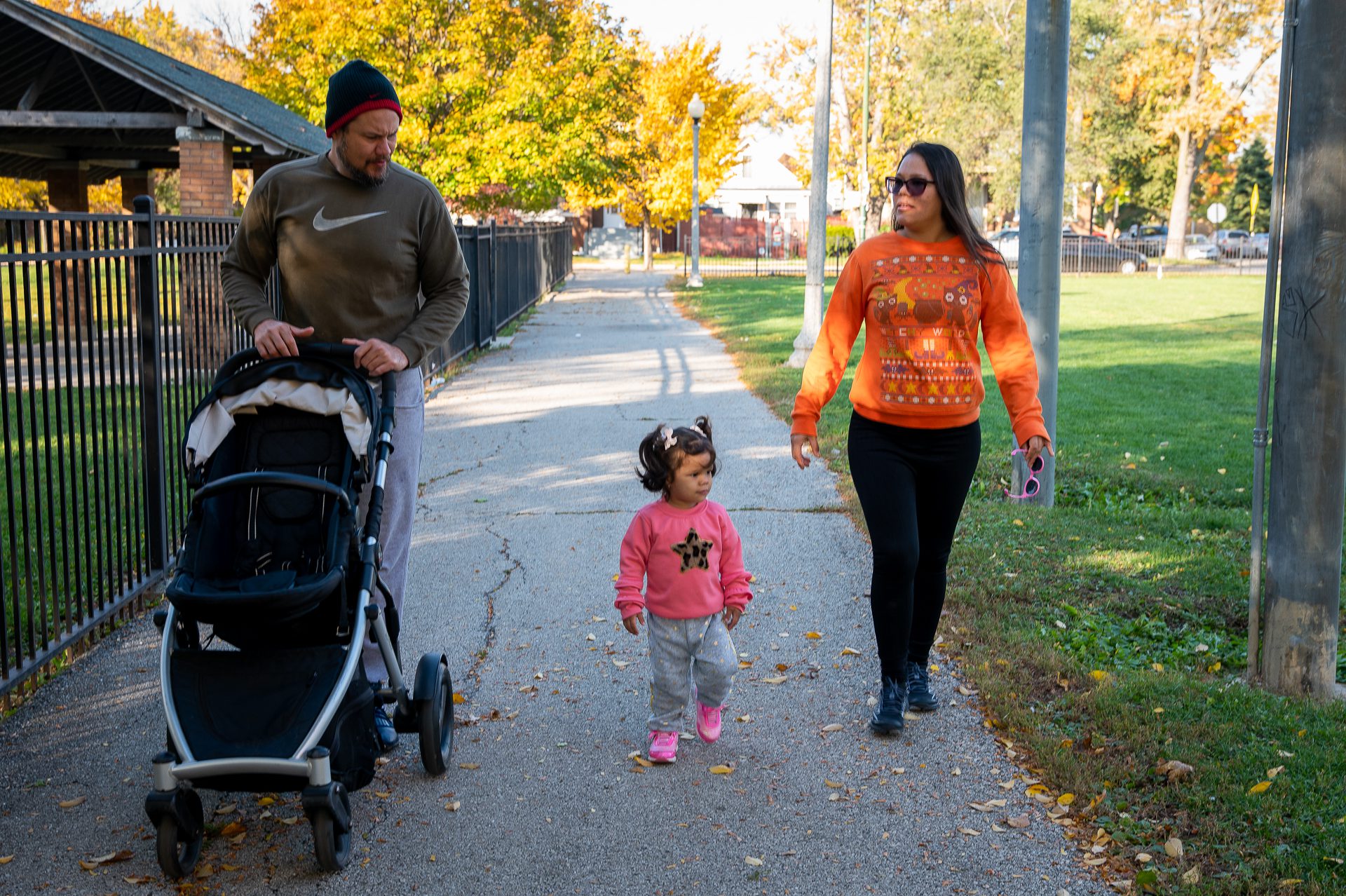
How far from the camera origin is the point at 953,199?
452cm

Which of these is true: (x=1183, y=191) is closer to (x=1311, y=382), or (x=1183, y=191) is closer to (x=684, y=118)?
(x=684, y=118)

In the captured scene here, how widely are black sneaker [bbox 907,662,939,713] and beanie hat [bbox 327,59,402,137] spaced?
2826mm

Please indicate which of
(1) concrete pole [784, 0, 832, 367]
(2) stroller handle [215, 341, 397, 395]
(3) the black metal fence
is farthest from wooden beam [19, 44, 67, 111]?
(2) stroller handle [215, 341, 397, 395]

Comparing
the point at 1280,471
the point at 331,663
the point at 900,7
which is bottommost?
the point at 331,663

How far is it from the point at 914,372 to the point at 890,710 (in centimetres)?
126

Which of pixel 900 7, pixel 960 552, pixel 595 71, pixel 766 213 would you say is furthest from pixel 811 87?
pixel 960 552

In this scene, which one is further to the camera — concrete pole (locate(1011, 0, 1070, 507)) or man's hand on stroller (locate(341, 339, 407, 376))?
concrete pole (locate(1011, 0, 1070, 507))

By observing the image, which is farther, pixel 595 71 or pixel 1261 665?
pixel 595 71

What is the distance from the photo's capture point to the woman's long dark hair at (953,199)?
176 inches

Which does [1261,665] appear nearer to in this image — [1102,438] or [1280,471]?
[1280,471]

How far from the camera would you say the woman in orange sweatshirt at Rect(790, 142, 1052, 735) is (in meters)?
4.52

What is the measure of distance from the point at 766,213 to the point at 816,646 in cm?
7633

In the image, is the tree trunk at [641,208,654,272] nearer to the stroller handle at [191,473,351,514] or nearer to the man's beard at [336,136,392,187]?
the man's beard at [336,136,392,187]

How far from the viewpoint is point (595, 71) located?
25281 mm
